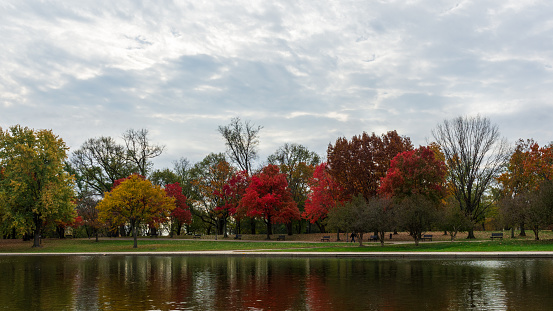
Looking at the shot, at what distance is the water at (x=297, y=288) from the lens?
44.7 ft

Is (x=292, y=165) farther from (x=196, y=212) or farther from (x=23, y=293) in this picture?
(x=23, y=293)

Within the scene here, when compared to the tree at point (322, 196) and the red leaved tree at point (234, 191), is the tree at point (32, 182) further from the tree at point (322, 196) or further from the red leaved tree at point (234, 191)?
the tree at point (322, 196)

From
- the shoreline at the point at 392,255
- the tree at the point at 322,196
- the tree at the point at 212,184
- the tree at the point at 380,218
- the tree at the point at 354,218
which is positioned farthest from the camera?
the tree at the point at 212,184

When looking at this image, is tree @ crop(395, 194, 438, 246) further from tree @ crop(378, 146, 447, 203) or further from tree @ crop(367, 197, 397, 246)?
tree @ crop(378, 146, 447, 203)

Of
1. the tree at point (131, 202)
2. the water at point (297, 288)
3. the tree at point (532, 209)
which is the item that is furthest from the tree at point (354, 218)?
the tree at point (131, 202)

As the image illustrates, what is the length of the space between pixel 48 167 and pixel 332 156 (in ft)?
124

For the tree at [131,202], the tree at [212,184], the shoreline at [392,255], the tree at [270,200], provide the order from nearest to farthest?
1. the shoreline at [392,255]
2. the tree at [131,202]
3. the tree at [270,200]
4. the tree at [212,184]

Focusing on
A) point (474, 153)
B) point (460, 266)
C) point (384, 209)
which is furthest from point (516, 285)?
point (474, 153)

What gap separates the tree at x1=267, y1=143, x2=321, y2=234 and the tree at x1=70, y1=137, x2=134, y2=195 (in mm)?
28012

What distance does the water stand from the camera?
13609mm

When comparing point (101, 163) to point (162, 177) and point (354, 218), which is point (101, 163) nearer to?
point (162, 177)

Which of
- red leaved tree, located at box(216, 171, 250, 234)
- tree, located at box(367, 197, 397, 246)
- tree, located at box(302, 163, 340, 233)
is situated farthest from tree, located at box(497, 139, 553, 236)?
red leaved tree, located at box(216, 171, 250, 234)

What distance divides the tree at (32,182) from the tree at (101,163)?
738 inches

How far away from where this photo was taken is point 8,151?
54688 millimetres
